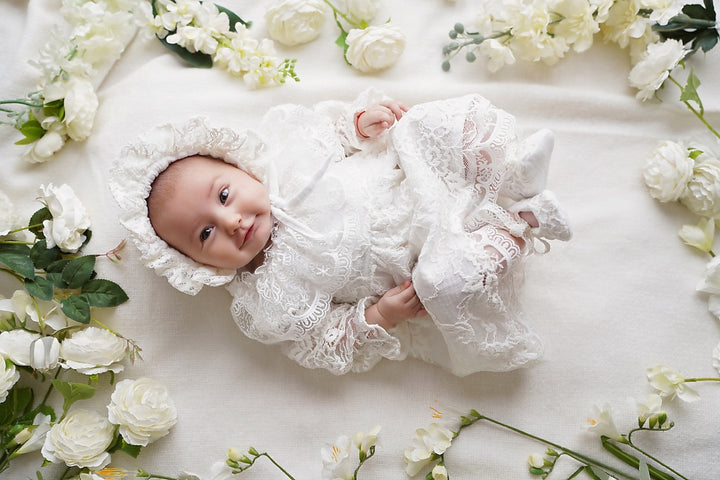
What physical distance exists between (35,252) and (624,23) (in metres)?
1.91

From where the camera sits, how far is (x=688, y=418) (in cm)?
182

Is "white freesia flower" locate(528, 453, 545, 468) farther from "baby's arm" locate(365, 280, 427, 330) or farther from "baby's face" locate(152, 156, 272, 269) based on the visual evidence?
"baby's face" locate(152, 156, 272, 269)

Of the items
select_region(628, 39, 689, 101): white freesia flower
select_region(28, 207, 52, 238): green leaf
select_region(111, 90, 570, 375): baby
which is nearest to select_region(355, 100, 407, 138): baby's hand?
select_region(111, 90, 570, 375): baby

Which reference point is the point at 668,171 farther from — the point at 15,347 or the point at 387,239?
the point at 15,347

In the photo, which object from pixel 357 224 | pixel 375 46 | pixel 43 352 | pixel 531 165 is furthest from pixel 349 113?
pixel 43 352

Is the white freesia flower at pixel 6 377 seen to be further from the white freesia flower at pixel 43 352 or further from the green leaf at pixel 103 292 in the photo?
the green leaf at pixel 103 292

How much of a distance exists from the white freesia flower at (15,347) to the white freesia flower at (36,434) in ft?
0.57

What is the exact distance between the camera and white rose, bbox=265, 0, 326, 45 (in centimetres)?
197

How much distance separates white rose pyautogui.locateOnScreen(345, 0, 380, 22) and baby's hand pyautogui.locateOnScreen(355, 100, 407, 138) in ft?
1.15

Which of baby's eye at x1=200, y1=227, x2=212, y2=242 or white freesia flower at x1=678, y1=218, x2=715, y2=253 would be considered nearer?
baby's eye at x1=200, y1=227, x2=212, y2=242

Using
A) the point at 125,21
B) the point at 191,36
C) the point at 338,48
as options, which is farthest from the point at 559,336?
the point at 125,21

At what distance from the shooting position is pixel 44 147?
192 centimetres

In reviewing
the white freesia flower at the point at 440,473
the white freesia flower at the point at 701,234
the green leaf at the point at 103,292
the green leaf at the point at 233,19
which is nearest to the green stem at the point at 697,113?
the white freesia flower at the point at 701,234

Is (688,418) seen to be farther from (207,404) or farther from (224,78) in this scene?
(224,78)
